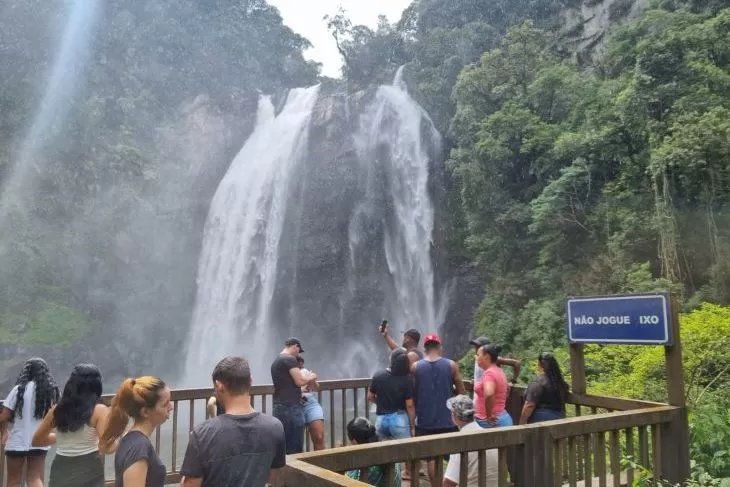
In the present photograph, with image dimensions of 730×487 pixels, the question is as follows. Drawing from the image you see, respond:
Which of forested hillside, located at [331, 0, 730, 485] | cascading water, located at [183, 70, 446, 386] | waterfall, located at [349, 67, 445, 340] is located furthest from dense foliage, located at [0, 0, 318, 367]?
forested hillside, located at [331, 0, 730, 485]

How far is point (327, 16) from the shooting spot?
3198 centimetres

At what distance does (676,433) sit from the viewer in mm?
3852

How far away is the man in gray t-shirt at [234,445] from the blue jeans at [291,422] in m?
2.32

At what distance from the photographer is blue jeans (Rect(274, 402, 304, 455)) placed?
15.8ft

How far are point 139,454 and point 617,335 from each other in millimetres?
3437

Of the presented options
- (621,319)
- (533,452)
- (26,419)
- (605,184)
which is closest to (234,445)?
(533,452)

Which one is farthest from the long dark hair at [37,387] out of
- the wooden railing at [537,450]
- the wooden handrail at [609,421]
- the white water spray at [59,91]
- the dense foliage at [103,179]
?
the white water spray at [59,91]

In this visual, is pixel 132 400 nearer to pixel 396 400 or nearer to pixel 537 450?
pixel 537 450

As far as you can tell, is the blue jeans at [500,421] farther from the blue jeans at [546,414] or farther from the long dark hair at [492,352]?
the long dark hair at [492,352]

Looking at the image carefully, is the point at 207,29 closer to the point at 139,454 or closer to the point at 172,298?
the point at 172,298

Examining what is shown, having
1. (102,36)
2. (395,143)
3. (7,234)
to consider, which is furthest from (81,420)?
(102,36)

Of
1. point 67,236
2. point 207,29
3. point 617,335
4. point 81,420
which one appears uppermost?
point 207,29

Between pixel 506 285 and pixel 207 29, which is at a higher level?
pixel 207 29

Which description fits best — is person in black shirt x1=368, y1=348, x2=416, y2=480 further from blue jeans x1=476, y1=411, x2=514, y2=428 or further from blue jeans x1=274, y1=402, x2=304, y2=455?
blue jeans x1=274, y1=402, x2=304, y2=455
